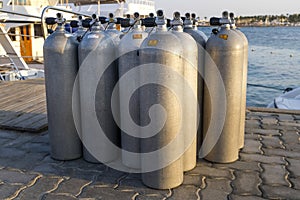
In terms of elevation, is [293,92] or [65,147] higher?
[65,147]

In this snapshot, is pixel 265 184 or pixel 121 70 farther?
pixel 121 70

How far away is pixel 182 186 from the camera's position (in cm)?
230

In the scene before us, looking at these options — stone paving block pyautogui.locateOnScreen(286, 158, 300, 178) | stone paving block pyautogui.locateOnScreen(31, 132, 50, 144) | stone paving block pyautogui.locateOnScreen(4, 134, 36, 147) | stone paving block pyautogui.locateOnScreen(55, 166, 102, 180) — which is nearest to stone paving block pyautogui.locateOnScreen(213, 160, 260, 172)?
stone paving block pyautogui.locateOnScreen(286, 158, 300, 178)

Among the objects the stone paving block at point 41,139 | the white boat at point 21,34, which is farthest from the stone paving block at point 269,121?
the white boat at point 21,34

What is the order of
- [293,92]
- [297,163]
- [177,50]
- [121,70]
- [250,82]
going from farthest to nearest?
[250,82] → [293,92] → [297,163] → [121,70] → [177,50]

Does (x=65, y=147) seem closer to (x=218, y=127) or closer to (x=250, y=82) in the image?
(x=218, y=127)

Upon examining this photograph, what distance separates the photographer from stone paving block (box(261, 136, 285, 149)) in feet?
9.98

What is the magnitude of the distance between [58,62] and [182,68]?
98cm

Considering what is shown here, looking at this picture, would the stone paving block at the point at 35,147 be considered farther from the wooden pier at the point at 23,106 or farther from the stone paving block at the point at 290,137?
the stone paving block at the point at 290,137

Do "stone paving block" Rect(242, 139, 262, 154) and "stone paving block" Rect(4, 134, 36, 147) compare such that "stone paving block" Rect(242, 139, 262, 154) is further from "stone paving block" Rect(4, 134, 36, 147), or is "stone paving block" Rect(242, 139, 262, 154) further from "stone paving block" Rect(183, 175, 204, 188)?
"stone paving block" Rect(4, 134, 36, 147)

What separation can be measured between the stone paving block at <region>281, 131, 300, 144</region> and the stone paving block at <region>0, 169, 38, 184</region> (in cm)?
228

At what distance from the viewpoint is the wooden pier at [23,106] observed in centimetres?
361

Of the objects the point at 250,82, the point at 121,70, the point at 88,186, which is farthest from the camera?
the point at 250,82

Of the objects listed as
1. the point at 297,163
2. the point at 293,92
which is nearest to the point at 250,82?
the point at 293,92
